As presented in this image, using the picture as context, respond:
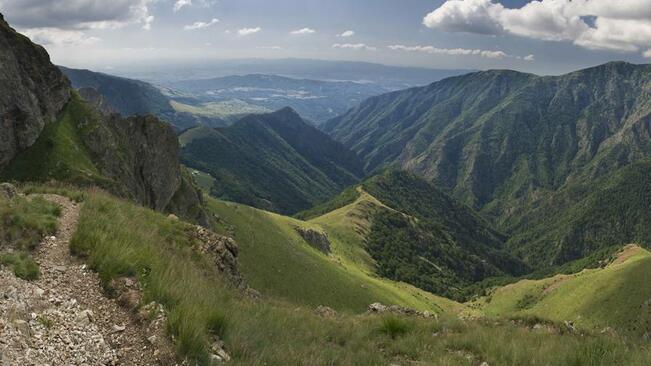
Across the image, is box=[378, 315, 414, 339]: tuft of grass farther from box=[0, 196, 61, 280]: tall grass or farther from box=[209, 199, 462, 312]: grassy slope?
box=[209, 199, 462, 312]: grassy slope

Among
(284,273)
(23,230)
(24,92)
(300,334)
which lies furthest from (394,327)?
(284,273)

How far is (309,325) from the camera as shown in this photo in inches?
485

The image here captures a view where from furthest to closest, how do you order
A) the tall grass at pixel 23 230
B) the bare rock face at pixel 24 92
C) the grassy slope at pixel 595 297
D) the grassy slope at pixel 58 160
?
the grassy slope at pixel 595 297
the bare rock face at pixel 24 92
the grassy slope at pixel 58 160
the tall grass at pixel 23 230

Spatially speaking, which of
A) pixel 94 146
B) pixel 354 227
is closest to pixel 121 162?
pixel 94 146

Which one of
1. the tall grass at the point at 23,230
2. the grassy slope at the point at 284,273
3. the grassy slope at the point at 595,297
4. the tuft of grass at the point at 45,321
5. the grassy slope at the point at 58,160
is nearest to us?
the tuft of grass at the point at 45,321

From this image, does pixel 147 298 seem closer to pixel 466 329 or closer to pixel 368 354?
pixel 368 354

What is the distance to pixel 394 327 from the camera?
1276 centimetres

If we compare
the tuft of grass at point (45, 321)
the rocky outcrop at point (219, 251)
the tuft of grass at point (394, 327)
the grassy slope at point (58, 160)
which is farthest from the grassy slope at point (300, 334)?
the grassy slope at point (58, 160)

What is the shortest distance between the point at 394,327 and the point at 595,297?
139087 millimetres

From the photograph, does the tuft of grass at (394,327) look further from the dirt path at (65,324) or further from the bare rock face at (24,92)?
the bare rock face at (24,92)

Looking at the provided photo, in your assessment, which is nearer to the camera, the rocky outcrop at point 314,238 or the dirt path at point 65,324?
the dirt path at point 65,324

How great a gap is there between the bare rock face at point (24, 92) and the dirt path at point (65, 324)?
1629 inches

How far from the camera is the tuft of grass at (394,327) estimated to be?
497 inches

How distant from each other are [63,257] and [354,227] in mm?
189376
